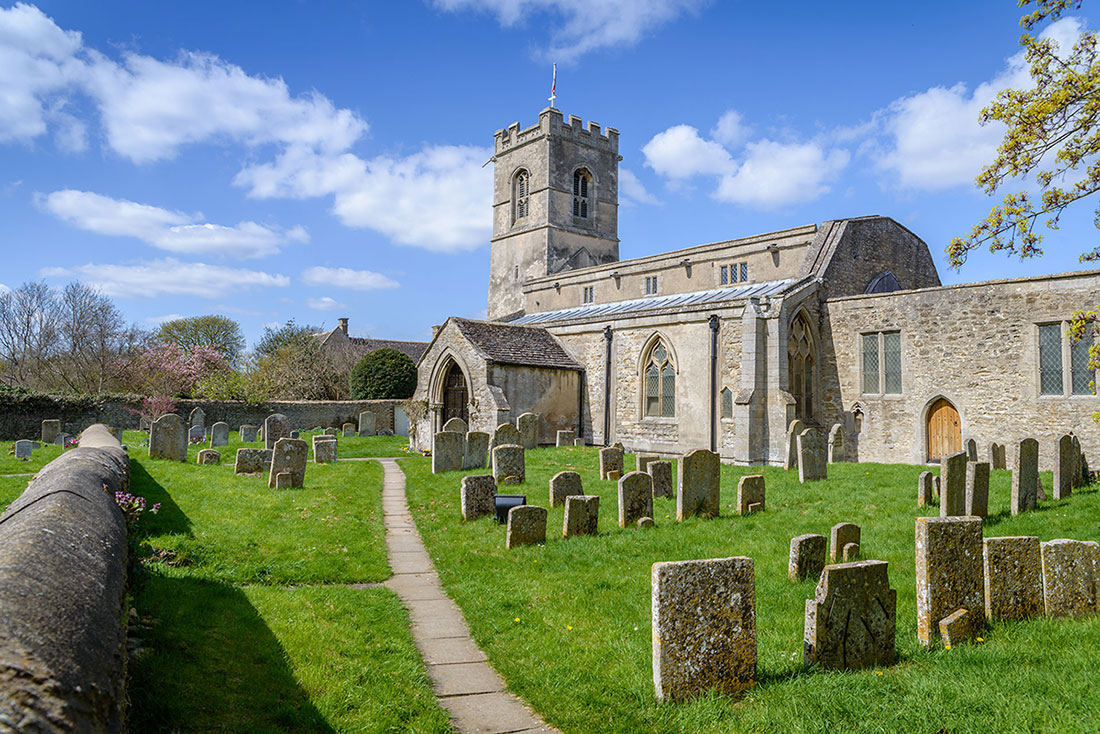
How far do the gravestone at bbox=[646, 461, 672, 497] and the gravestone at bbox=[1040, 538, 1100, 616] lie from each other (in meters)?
6.89

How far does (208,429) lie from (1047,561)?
29.2m

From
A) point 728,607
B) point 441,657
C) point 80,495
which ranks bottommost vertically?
point 441,657

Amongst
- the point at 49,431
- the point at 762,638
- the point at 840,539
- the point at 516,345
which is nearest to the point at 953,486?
the point at 840,539

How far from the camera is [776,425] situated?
60.2 ft

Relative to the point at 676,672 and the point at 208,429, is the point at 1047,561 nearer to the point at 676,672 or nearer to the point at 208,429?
the point at 676,672

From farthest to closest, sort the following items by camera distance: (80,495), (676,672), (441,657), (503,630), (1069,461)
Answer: (1069,461), (503,630), (441,657), (80,495), (676,672)

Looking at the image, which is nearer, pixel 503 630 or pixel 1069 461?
pixel 503 630

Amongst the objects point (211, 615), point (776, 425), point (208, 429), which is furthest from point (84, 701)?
point (208, 429)

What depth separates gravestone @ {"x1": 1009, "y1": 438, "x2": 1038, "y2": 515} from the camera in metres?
9.37

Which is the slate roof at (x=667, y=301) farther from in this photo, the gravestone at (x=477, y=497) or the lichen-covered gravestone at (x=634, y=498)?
the gravestone at (x=477, y=497)

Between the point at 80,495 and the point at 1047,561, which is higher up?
the point at 80,495

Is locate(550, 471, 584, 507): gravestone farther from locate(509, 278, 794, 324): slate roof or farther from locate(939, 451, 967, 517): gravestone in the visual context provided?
locate(509, 278, 794, 324): slate roof

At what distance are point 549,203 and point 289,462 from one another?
2581 cm

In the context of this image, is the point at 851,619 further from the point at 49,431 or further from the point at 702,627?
the point at 49,431
